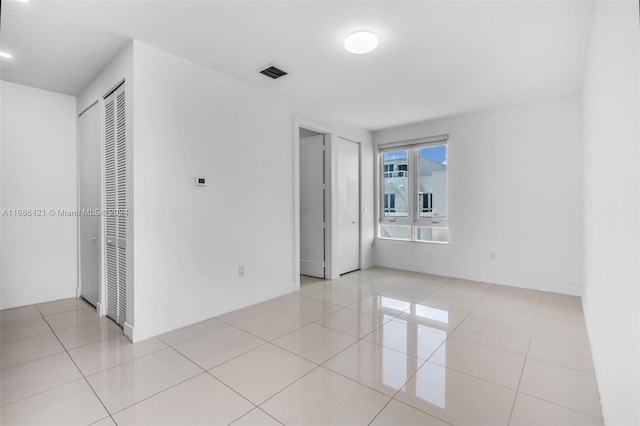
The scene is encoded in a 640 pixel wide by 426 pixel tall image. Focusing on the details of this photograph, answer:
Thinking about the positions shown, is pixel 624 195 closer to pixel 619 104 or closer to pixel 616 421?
pixel 619 104

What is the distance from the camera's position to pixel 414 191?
17.8 feet

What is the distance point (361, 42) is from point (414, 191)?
10.9ft

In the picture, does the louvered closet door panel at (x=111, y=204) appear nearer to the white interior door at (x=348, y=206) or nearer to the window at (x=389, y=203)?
the white interior door at (x=348, y=206)

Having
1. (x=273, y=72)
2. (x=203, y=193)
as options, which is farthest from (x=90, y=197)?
(x=273, y=72)

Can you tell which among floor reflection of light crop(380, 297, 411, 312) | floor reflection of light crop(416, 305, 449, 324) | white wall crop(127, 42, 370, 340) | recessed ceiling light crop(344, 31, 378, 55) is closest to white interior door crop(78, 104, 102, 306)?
white wall crop(127, 42, 370, 340)

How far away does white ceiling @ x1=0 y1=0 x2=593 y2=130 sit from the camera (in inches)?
89.0

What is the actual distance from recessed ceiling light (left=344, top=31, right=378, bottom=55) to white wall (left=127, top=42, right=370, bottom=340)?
1485 millimetres

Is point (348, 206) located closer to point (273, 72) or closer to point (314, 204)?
point (314, 204)

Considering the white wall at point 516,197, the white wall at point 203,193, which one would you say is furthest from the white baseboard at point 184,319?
the white wall at point 516,197

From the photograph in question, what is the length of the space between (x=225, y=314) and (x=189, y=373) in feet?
3.86

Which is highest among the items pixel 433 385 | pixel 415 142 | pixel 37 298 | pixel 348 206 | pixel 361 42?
pixel 361 42

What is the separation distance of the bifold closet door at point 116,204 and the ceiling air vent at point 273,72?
4.65 ft

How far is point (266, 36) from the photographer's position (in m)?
2.62

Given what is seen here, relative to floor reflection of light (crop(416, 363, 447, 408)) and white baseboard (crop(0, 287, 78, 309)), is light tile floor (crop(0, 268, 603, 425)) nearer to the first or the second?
floor reflection of light (crop(416, 363, 447, 408))
